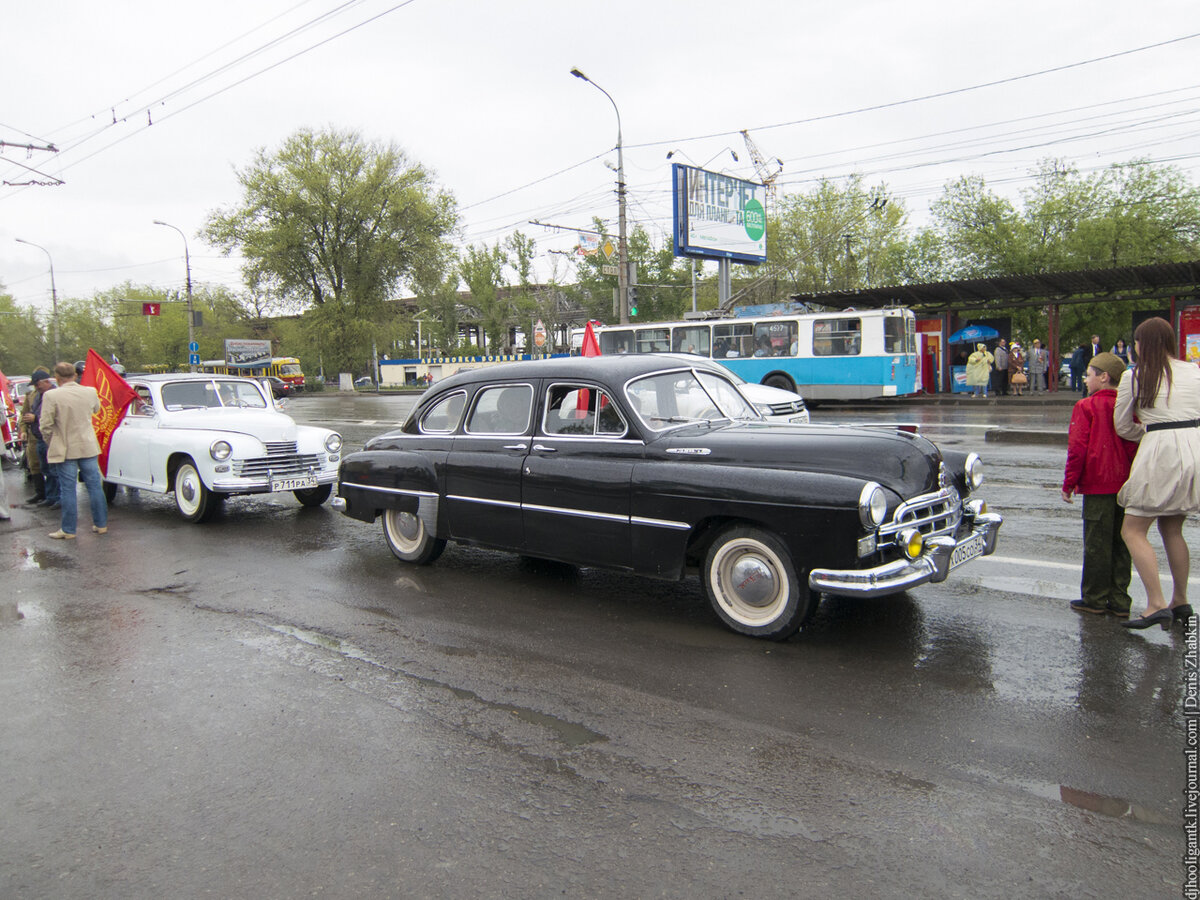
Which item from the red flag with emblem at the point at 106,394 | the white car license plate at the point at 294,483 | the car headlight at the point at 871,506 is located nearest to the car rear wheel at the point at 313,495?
the white car license plate at the point at 294,483

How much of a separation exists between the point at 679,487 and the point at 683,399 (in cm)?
94

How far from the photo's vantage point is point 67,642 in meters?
5.32

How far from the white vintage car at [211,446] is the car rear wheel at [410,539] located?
2719 mm

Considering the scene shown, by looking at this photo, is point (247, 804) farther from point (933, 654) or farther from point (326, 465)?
point (326, 465)

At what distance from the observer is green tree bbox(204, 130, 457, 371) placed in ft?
159

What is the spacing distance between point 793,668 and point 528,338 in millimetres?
68350

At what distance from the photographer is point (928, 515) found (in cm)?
473

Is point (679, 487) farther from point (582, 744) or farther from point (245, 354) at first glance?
point (245, 354)

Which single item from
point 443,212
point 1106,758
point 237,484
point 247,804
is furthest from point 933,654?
point 443,212

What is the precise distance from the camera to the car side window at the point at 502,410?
6012 millimetres

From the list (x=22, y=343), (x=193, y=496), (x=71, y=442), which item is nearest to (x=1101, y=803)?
(x=193, y=496)

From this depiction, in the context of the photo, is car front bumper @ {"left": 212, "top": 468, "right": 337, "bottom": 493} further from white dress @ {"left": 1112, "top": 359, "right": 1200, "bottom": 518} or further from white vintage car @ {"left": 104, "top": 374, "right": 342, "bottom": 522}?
white dress @ {"left": 1112, "top": 359, "right": 1200, "bottom": 518}

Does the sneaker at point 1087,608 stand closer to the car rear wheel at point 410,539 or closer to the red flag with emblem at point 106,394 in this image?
the car rear wheel at point 410,539

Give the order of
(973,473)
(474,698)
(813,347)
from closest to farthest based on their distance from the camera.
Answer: (474,698)
(973,473)
(813,347)
